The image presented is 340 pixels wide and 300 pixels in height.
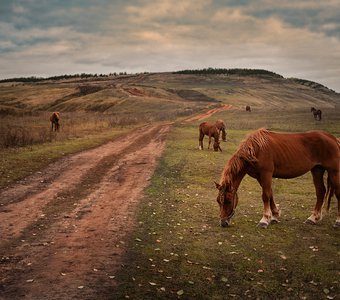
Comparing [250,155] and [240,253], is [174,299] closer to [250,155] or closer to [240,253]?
[240,253]

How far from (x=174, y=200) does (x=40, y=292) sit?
7648 millimetres

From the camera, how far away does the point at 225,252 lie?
927cm

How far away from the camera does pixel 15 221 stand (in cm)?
1146

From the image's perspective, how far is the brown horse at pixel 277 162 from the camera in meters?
10.8

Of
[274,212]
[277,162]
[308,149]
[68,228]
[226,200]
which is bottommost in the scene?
[68,228]

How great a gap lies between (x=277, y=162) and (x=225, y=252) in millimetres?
3364

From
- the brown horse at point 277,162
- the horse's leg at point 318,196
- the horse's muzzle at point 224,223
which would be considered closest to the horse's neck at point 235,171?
the brown horse at point 277,162

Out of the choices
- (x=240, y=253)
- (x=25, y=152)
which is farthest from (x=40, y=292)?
(x=25, y=152)

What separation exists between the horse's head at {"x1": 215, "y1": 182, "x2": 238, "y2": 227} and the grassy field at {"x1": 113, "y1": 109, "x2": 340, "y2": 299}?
16.3 inches

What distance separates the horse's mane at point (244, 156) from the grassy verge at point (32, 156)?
10226 mm

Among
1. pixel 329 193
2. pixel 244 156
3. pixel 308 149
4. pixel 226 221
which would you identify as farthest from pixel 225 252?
pixel 329 193

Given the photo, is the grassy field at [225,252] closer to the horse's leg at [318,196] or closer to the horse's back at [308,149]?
the horse's leg at [318,196]

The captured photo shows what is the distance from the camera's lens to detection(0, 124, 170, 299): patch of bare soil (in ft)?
24.5

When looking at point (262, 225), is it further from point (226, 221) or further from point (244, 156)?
point (244, 156)
